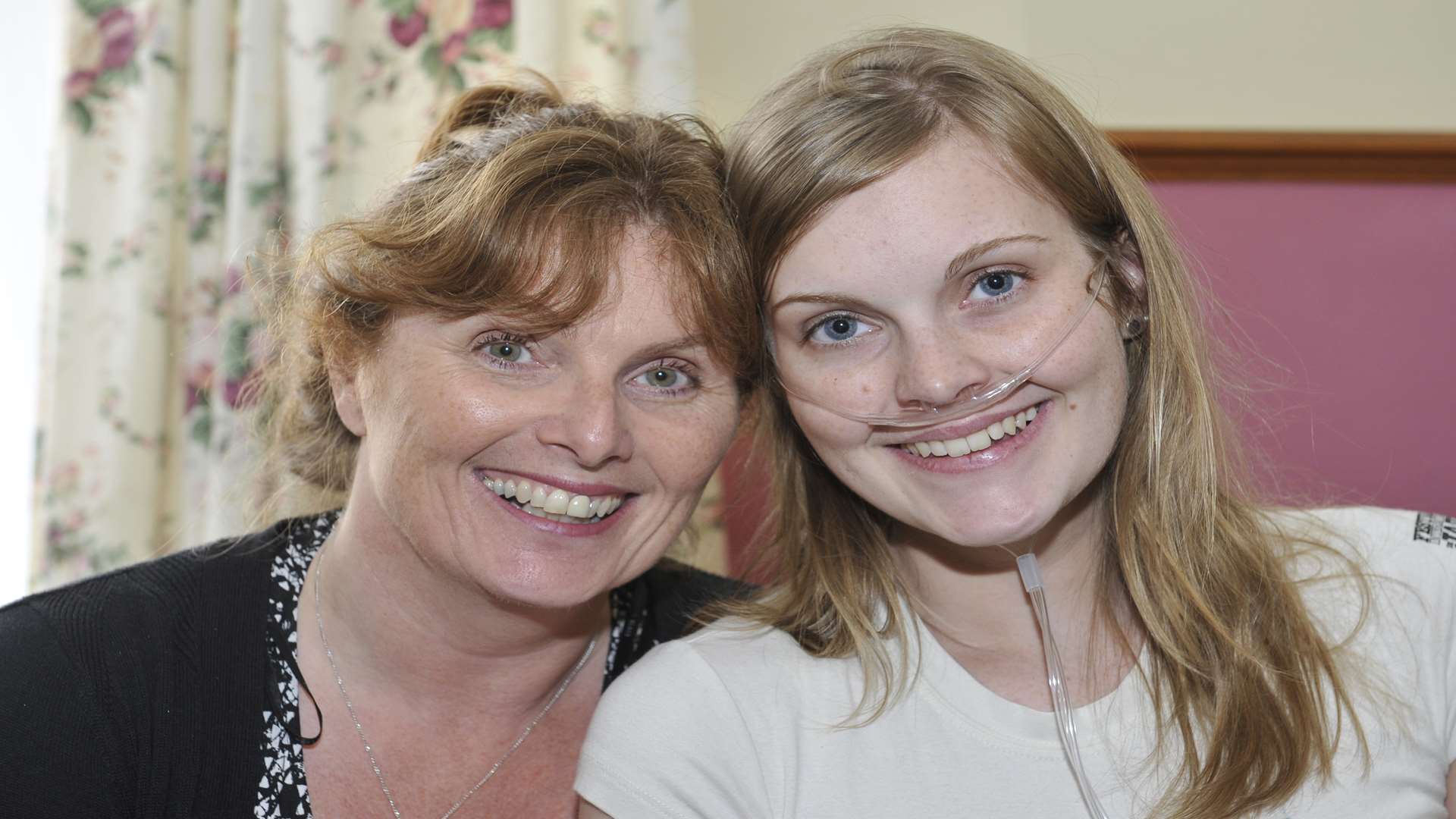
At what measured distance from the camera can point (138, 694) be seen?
1.33 metres

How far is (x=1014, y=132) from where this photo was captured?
4.02 ft

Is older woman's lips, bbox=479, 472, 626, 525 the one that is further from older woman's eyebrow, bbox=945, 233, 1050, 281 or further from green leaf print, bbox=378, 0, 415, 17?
green leaf print, bbox=378, 0, 415, 17

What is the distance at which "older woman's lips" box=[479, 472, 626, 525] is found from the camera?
1316mm

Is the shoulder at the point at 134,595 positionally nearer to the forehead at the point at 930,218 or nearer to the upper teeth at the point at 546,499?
the upper teeth at the point at 546,499

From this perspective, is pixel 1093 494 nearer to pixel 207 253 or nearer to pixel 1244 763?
pixel 1244 763

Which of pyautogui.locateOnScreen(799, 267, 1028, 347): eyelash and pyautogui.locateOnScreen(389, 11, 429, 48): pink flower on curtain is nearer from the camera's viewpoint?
pyautogui.locateOnScreen(799, 267, 1028, 347): eyelash

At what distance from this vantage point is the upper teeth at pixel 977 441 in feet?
3.98

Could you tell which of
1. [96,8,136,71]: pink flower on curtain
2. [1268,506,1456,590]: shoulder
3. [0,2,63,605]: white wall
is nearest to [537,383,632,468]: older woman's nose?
[1268,506,1456,590]: shoulder

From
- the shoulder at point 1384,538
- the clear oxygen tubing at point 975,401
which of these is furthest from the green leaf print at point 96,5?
the shoulder at point 1384,538

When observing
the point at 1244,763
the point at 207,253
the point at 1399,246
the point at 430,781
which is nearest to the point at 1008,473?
the point at 1244,763

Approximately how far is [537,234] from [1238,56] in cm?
149

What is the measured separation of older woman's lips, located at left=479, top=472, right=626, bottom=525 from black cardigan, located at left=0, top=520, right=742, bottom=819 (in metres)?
0.34

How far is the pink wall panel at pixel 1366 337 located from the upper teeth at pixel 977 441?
1.08 m

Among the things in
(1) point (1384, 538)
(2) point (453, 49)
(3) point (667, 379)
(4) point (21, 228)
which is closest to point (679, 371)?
(3) point (667, 379)
